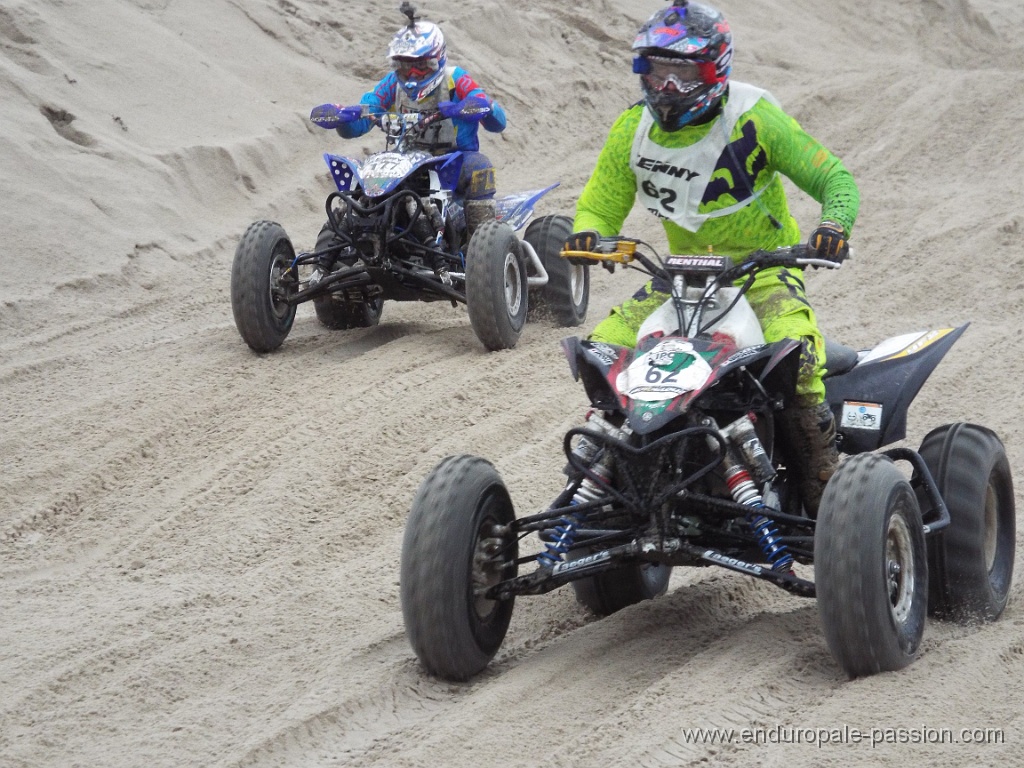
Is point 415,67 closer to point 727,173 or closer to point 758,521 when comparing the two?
point 727,173

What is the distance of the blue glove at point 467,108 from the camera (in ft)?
29.7

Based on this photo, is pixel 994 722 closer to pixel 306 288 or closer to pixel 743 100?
pixel 743 100

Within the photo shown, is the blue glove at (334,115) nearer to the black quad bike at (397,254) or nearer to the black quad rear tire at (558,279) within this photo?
the black quad bike at (397,254)

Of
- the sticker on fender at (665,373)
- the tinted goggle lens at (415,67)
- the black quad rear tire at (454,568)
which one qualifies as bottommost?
the black quad rear tire at (454,568)

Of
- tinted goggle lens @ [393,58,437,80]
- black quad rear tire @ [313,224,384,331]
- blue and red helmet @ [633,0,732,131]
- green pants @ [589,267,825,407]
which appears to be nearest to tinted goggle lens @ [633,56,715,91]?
blue and red helmet @ [633,0,732,131]

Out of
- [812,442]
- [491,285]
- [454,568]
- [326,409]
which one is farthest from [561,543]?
[491,285]

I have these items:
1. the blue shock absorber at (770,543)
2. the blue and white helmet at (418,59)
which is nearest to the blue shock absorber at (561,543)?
the blue shock absorber at (770,543)

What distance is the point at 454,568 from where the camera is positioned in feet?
14.5

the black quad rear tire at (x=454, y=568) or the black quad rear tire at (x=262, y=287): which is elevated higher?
the black quad rear tire at (x=262, y=287)

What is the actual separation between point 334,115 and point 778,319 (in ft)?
16.4

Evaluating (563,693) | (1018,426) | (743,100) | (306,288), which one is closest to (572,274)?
(306,288)

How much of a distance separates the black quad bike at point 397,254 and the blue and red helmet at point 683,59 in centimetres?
351

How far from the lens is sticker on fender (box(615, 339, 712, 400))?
446 centimetres

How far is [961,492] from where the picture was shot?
496cm
